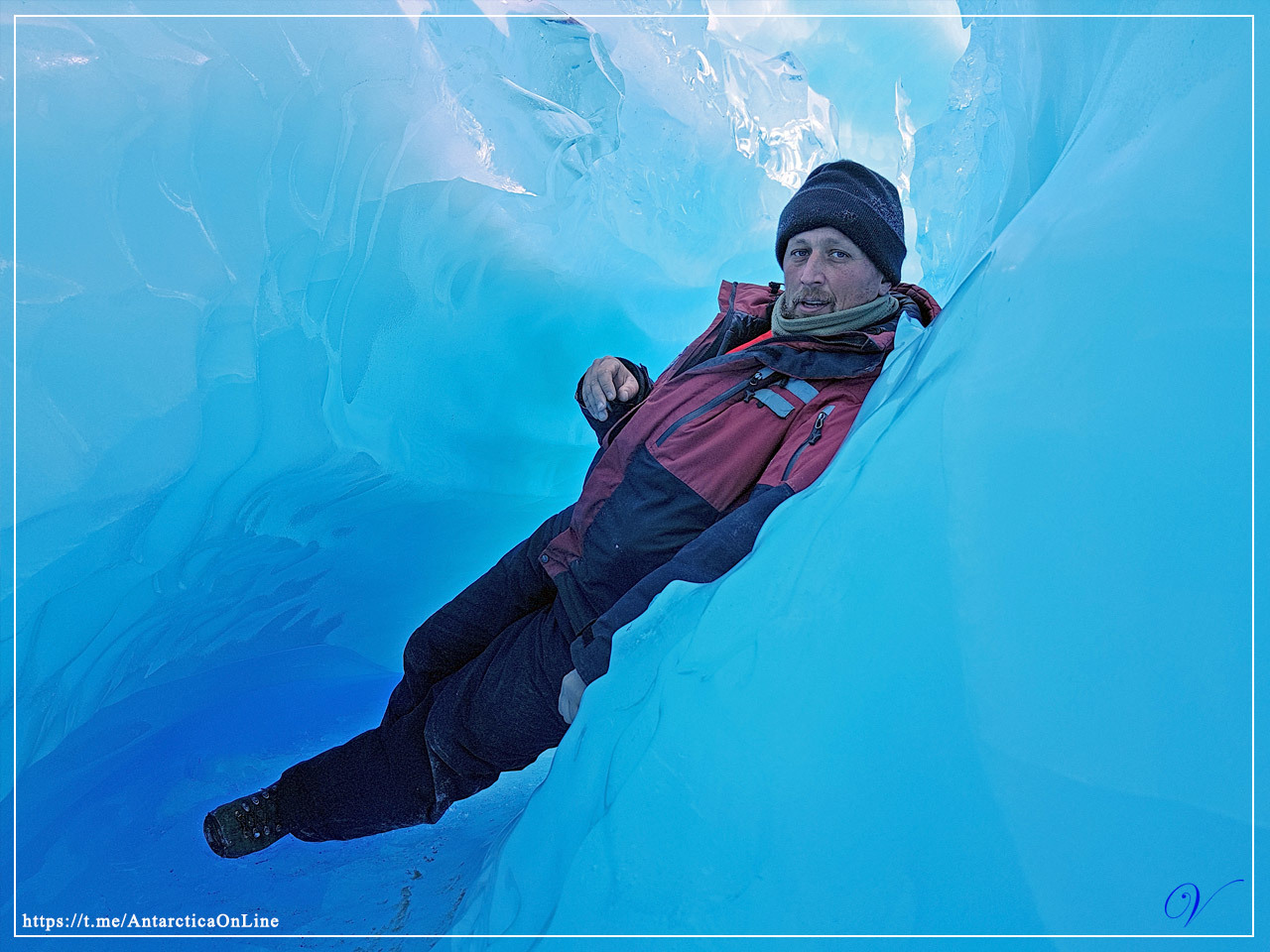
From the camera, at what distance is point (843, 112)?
101 inches

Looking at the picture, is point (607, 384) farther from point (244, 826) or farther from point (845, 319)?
point (244, 826)

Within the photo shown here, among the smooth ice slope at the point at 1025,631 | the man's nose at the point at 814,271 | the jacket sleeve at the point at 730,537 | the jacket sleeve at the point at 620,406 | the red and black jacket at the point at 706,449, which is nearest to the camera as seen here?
the smooth ice slope at the point at 1025,631

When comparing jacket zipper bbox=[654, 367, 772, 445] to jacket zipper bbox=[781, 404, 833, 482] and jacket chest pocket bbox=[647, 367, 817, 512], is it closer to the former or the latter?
jacket chest pocket bbox=[647, 367, 817, 512]

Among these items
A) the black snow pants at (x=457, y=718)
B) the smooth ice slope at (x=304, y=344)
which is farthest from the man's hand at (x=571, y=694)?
the smooth ice slope at (x=304, y=344)

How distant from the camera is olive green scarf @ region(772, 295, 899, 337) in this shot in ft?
3.81

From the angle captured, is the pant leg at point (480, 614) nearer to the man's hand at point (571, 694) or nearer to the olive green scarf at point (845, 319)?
the man's hand at point (571, 694)

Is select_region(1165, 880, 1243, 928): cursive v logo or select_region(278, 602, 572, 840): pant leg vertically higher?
select_region(278, 602, 572, 840): pant leg

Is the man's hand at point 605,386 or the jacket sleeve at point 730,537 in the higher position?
the man's hand at point 605,386

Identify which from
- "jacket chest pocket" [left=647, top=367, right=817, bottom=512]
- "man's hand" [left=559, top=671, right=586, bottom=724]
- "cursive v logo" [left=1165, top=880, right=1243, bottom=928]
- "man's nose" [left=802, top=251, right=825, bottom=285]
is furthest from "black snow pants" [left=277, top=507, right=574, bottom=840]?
"cursive v logo" [left=1165, top=880, right=1243, bottom=928]

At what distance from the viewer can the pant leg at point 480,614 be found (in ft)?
4.58

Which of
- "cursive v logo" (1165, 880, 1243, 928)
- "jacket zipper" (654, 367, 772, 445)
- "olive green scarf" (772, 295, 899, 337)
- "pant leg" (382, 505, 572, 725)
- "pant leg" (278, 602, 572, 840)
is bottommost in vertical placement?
"cursive v logo" (1165, 880, 1243, 928)

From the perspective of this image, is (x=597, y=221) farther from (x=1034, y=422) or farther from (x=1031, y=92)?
(x=1034, y=422)

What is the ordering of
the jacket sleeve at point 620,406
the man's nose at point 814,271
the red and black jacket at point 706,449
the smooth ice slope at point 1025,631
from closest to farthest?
the smooth ice slope at point 1025,631, the red and black jacket at point 706,449, the man's nose at point 814,271, the jacket sleeve at point 620,406

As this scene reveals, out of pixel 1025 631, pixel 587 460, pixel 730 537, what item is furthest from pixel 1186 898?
pixel 587 460
